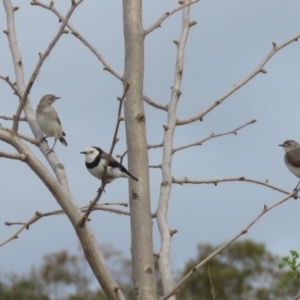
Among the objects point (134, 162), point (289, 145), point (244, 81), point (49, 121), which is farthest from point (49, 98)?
point (134, 162)

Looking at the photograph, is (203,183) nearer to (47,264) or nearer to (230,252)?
(230,252)

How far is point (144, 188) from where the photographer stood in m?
4.62

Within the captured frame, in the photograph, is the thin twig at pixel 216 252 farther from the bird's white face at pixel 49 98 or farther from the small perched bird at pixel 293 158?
the small perched bird at pixel 293 158

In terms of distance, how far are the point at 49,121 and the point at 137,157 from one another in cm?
597

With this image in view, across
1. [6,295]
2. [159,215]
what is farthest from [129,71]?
[6,295]

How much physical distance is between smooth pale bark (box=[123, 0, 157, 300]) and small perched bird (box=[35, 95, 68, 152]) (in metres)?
5.38

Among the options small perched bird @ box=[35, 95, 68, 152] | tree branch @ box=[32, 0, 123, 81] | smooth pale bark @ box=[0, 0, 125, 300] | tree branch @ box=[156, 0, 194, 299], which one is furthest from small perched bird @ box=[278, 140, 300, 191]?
smooth pale bark @ box=[0, 0, 125, 300]

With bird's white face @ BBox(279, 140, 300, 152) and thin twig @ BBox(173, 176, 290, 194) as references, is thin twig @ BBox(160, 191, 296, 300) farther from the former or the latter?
bird's white face @ BBox(279, 140, 300, 152)

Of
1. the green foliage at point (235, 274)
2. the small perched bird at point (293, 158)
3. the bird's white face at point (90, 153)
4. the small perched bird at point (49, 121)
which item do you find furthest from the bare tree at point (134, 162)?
the green foliage at point (235, 274)

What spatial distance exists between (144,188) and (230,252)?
1091 inches

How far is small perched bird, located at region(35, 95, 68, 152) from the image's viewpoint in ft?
34.2

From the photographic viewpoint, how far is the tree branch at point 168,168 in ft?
15.8

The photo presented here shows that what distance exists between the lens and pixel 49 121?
10.5m

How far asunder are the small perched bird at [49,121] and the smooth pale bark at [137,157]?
5376mm
